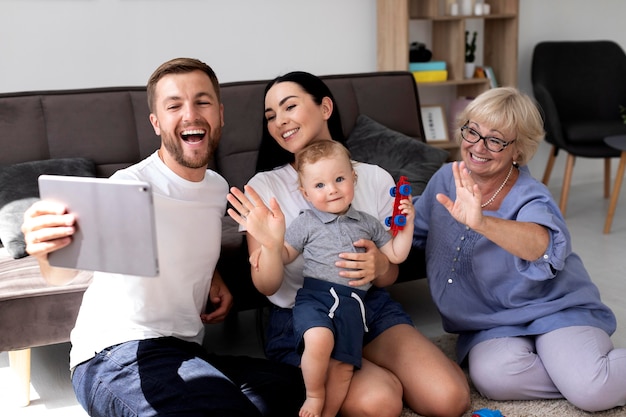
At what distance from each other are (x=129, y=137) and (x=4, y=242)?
0.66 m

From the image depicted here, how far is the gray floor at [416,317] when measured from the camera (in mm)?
2500

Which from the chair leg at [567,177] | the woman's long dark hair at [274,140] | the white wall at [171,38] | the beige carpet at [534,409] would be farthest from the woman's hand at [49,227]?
the chair leg at [567,177]

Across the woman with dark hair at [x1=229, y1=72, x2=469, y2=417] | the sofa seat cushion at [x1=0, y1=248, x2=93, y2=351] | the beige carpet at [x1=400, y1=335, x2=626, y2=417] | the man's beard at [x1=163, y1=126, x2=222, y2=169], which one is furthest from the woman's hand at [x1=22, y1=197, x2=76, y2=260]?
the beige carpet at [x1=400, y1=335, x2=626, y2=417]

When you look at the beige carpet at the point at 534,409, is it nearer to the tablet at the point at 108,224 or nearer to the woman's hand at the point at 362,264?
the woman's hand at the point at 362,264

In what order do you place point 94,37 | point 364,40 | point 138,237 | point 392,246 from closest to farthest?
1. point 138,237
2. point 392,246
3. point 94,37
4. point 364,40

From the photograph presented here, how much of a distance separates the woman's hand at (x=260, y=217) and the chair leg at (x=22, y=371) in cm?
94

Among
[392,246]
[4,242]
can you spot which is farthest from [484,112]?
[4,242]

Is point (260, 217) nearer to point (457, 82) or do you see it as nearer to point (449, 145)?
point (449, 145)

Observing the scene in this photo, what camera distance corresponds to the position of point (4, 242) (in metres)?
2.66

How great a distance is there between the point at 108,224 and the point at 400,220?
2.80 ft

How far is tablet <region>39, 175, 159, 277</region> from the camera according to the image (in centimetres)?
156

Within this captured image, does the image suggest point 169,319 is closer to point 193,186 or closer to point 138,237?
point 193,186

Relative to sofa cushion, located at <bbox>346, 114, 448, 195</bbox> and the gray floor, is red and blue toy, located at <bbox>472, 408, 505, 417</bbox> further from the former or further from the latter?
sofa cushion, located at <bbox>346, 114, 448, 195</bbox>

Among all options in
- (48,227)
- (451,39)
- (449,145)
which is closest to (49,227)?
(48,227)
